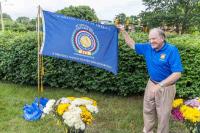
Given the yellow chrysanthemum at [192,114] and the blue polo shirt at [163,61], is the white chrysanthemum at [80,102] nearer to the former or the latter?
the blue polo shirt at [163,61]

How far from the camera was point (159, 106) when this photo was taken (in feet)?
19.0

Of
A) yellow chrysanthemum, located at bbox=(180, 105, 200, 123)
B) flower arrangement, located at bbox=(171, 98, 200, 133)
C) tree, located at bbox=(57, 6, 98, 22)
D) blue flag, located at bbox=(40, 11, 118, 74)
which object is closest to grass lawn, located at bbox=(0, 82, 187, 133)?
blue flag, located at bbox=(40, 11, 118, 74)

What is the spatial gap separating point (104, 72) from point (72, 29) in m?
1.83

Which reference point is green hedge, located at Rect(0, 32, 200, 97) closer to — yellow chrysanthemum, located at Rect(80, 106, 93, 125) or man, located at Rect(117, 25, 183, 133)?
man, located at Rect(117, 25, 183, 133)

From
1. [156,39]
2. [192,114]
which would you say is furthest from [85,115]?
[156,39]

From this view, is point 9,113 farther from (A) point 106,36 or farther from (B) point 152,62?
(B) point 152,62

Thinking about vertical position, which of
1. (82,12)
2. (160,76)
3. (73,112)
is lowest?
(73,112)

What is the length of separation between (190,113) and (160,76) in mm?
941

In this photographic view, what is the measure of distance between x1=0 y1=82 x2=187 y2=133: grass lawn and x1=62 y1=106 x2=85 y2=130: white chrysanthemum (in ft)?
6.75

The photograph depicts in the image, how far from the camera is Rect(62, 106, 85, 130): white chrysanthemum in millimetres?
4918

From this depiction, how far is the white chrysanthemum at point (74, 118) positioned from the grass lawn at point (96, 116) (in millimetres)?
2059

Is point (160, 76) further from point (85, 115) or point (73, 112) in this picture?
point (73, 112)

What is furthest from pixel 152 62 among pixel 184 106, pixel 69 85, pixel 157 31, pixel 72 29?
pixel 69 85

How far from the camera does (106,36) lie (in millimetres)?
7203
